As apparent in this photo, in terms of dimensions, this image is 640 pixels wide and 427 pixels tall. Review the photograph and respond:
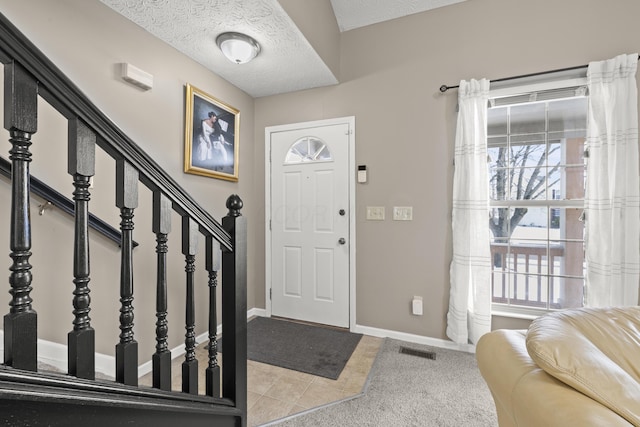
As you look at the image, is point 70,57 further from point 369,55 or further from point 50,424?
point 369,55

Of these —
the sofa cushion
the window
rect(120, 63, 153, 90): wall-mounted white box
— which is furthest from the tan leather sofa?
rect(120, 63, 153, 90): wall-mounted white box

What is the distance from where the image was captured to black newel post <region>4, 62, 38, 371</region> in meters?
0.61

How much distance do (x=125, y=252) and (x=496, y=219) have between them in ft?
8.66

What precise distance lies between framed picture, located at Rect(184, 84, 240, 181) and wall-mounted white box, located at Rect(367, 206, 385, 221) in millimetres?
1391

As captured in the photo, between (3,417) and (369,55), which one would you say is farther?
(369,55)

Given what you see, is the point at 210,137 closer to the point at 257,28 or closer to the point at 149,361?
the point at 257,28

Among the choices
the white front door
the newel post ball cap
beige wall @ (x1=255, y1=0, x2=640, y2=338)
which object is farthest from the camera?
the white front door

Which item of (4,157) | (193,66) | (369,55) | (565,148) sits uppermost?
(369,55)

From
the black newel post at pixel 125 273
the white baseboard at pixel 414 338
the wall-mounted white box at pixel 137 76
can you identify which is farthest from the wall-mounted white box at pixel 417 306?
the wall-mounted white box at pixel 137 76

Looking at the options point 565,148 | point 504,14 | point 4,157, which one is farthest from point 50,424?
point 504,14

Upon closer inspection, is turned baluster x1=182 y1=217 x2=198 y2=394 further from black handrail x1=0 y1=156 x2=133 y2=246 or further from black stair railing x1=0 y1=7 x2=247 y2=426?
black handrail x1=0 y1=156 x2=133 y2=246

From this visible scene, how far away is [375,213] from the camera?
2680mm

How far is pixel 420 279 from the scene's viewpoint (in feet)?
8.30

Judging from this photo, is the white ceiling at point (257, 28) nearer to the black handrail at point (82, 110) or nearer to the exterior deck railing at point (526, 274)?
the black handrail at point (82, 110)
